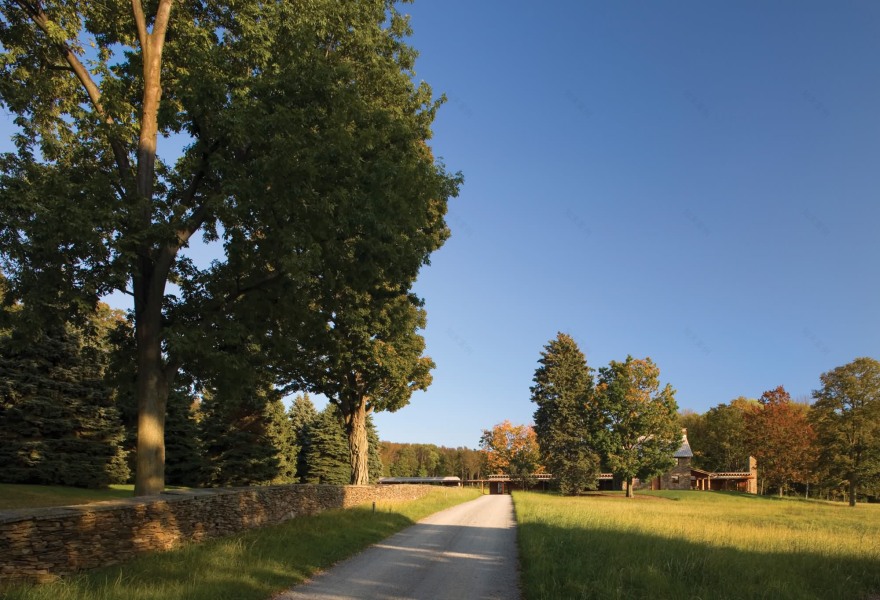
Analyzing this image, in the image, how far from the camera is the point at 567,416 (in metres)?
56.8

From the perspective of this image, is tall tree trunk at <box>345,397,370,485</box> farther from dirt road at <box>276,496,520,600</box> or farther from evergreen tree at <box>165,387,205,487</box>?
evergreen tree at <box>165,387,205,487</box>

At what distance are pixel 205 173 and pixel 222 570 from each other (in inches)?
396

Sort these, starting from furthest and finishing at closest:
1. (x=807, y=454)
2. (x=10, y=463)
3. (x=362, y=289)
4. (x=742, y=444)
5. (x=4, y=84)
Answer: (x=742, y=444) → (x=807, y=454) → (x=10, y=463) → (x=362, y=289) → (x=4, y=84)

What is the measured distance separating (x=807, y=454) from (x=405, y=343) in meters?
60.1

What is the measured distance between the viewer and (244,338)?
15141 mm

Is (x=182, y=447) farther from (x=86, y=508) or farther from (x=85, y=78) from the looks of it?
(x=86, y=508)

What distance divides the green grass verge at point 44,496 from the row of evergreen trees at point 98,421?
1535 millimetres

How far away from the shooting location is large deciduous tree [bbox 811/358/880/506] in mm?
49562

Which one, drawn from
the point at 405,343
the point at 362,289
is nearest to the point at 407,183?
the point at 362,289

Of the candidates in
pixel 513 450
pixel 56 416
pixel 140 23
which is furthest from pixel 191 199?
pixel 513 450

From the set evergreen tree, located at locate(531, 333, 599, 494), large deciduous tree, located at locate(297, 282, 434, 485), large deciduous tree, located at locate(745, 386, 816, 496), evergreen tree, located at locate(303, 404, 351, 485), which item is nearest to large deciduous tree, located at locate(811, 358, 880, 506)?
large deciduous tree, located at locate(745, 386, 816, 496)

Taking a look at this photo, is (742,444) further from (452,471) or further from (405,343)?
(405,343)

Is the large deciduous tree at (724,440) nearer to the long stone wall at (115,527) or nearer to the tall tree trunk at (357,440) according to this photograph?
the tall tree trunk at (357,440)

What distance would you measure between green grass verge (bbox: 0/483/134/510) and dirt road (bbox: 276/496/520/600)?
11.1 meters
